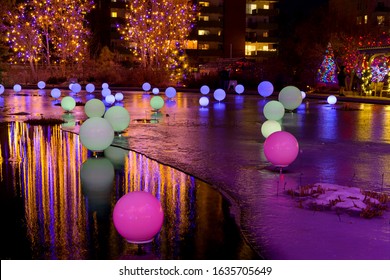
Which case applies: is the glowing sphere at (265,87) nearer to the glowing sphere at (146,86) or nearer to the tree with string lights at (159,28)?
the glowing sphere at (146,86)

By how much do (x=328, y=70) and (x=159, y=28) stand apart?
673 inches

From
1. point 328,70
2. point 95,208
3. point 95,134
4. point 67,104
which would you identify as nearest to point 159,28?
point 328,70

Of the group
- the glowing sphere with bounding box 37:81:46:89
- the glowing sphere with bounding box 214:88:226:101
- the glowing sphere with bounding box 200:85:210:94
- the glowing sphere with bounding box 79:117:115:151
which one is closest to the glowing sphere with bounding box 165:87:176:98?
the glowing sphere with bounding box 214:88:226:101

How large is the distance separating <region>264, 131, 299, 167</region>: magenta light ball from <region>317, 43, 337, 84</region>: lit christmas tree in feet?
86.7

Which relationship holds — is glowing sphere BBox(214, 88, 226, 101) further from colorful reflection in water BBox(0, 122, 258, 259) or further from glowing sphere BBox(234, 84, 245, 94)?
colorful reflection in water BBox(0, 122, 258, 259)

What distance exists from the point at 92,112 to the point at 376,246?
12.4 meters

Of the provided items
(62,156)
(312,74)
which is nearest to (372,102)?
(312,74)

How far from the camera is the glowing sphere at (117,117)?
13938mm

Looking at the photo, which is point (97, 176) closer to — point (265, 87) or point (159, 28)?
point (265, 87)

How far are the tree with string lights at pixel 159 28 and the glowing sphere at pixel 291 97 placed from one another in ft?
82.8

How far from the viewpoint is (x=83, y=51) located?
5112 centimetres

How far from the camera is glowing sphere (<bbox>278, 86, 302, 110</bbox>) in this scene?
72.2 feet

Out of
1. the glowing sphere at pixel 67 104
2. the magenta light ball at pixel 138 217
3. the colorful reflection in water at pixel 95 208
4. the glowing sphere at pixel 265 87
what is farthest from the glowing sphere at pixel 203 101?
the magenta light ball at pixel 138 217
